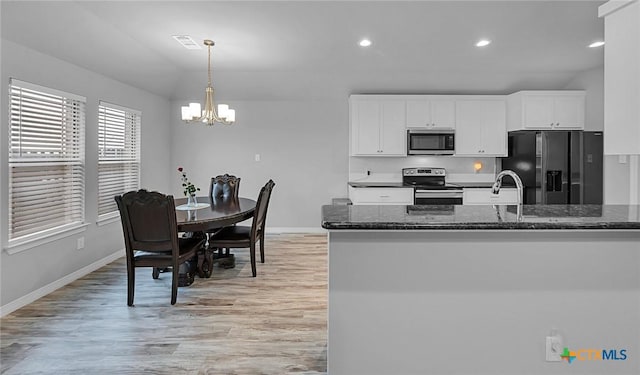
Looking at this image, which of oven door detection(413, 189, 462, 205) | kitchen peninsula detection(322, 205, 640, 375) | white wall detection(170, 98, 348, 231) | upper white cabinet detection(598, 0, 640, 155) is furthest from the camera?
white wall detection(170, 98, 348, 231)

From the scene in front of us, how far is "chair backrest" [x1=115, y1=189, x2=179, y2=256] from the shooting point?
3145 millimetres

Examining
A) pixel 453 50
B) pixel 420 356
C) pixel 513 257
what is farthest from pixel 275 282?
pixel 453 50

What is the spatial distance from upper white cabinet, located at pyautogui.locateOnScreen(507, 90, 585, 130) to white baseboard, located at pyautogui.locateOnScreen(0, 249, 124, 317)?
5.62 meters

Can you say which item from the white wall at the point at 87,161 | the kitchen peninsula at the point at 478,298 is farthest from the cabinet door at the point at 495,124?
the white wall at the point at 87,161

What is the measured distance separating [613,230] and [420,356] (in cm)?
106

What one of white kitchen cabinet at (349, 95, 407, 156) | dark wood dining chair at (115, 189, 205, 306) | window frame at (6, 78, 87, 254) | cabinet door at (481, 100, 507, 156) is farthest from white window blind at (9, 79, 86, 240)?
cabinet door at (481, 100, 507, 156)

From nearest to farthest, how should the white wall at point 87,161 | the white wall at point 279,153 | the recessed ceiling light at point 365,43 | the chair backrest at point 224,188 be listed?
the white wall at point 87,161 < the recessed ceiling light at point 365,43 < the chair backrest at point 224,188 < the white wall at point 279,153

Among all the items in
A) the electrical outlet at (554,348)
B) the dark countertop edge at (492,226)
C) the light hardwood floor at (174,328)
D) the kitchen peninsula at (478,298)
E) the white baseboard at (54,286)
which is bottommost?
the light hardwood floor at (174,328)

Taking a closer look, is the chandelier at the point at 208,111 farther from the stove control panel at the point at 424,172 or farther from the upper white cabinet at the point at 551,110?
the upper white cabinet at the point at 551,110

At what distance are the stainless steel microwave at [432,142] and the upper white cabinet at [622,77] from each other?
354 centimetres

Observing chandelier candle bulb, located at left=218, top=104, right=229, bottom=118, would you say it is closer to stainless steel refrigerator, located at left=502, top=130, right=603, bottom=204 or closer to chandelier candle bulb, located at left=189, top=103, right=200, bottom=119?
chandelier candle bulb, located at left=189, top=103, right=200, bottom=119

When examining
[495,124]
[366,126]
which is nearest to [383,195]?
[366,126]

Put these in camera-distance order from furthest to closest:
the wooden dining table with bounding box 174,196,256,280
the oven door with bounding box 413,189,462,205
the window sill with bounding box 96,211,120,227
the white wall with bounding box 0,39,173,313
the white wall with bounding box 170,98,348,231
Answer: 1. the white wall with bounding box 170,98,348,231
2. the oven door with bounding box 413,189,462,205
3. the window sill with bounding box 96,211,120,227
4. the wooden dining table with bounding box 174,196,256,280
5. the white wall with bounding box 0,39,173,313

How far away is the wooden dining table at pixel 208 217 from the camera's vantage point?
10.9ft
